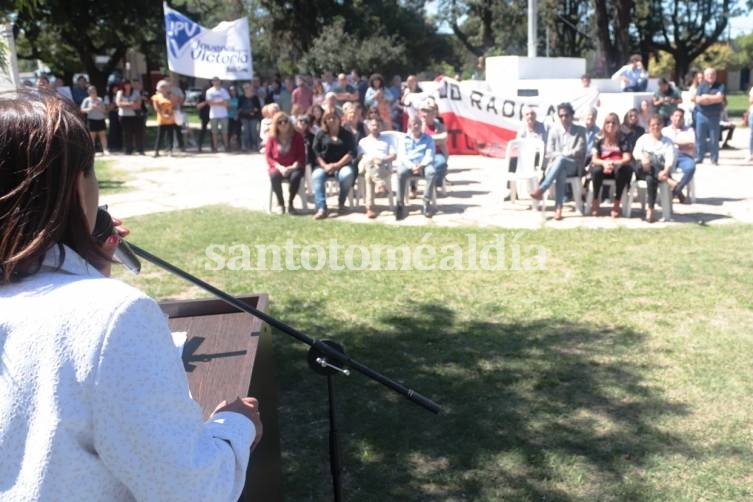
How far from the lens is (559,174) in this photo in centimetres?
976

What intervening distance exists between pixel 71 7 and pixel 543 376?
22773mm

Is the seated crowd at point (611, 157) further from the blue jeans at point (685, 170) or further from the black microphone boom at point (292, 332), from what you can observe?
the black microphone boom at point (292, 332)

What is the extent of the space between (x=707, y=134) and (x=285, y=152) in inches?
322

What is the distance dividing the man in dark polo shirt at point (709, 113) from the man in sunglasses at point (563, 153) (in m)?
4.88

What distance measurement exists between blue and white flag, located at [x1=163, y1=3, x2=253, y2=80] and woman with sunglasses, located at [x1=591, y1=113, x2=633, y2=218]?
9.57 meters

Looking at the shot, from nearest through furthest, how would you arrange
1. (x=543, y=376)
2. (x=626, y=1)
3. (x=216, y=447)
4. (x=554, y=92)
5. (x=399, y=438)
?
(x=216, y=447) < (x=399, y=438) < (x=543, y=376) < (x=554, y=92) < (x=626, y=1)

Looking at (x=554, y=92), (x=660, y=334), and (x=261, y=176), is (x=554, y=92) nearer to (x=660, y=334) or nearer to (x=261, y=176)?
(x=261, y=176)

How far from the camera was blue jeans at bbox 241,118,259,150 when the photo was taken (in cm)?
1870

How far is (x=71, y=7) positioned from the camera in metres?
23.2

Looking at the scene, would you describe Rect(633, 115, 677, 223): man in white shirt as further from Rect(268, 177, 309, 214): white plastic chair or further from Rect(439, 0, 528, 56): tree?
Rect(439, 0, 528, 56): tree

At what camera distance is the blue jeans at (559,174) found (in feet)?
31.8

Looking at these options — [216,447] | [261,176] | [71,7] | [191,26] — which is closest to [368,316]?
[216,447]

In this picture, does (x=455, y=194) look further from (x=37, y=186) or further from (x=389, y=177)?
(x=37, y=186)
